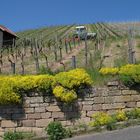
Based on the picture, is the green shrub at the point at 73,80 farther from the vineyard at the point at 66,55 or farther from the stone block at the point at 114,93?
the vineyard at the point at 66,55

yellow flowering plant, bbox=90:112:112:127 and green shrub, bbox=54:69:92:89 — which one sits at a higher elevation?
green shrub, bbox=54:69:92:89

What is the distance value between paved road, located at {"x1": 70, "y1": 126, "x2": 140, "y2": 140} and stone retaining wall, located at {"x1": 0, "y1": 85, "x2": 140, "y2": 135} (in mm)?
1079

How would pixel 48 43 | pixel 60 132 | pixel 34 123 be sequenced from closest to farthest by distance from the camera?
pixel 60 132, pixel 34 123, pixel 48 43

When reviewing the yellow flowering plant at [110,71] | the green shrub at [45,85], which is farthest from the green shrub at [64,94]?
the yellow flowering plant at [110,71]

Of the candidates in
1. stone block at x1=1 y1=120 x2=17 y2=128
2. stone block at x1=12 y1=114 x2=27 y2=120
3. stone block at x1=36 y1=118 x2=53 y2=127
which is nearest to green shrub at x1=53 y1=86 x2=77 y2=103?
stone block at x1=36 y1=118 x2=53 y2=127

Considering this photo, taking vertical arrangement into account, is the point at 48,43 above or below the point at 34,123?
above

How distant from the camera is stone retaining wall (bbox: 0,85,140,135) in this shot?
14344mm

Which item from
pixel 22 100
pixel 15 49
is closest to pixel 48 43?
pixel 15 49

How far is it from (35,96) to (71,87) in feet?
3.88

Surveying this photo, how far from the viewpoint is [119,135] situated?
12867 mm

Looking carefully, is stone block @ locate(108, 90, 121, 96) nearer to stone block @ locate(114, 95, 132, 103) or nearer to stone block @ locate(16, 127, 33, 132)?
A: stone block @ locate(114, 95, 132, 103)

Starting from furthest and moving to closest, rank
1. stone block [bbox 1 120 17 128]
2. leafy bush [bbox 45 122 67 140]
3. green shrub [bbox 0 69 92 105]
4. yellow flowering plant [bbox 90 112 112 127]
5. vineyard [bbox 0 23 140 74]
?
1. vineyard [bbox 0 23 140 74]
2. stone block [bbox 1 120 17 128]
3. green shrub [bbox 0 69 92 105]
4. yellow flowering plant [bbox 90 112 112 127]
5. leafy bush [bbox 45 122 67 140]

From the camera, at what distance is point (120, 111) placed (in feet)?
46.5

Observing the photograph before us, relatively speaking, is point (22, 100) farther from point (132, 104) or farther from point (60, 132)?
point (132, 104)
